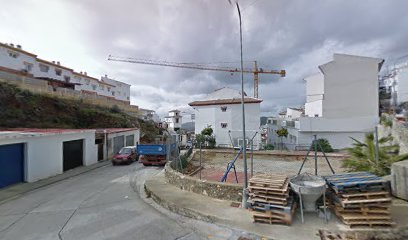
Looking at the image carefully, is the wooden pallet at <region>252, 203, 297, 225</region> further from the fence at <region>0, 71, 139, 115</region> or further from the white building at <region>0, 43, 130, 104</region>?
the white building at <region>0, 43, 130, 104</region>

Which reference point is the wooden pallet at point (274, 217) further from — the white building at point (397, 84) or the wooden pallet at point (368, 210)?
the white building at point (397, 84)

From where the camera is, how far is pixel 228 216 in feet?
19.8

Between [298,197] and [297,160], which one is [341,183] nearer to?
[298,197]

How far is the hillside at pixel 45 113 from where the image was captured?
65.7 feet

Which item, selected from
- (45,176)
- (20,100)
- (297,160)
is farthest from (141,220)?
(20,100)

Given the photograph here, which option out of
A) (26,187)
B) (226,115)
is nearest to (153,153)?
(26,187)

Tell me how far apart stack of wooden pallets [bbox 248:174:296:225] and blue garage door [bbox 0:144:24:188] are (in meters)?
12.5

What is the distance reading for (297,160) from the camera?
16.9 m

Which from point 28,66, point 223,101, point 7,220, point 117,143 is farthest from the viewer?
point 28,66

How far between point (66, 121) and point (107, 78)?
127ft

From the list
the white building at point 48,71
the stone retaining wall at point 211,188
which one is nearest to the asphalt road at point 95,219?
the stone retaining wall at point 211,188

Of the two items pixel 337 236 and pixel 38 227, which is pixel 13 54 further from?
pixel 337 236

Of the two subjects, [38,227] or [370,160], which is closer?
[38,227]

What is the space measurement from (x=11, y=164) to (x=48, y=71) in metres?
34.8
